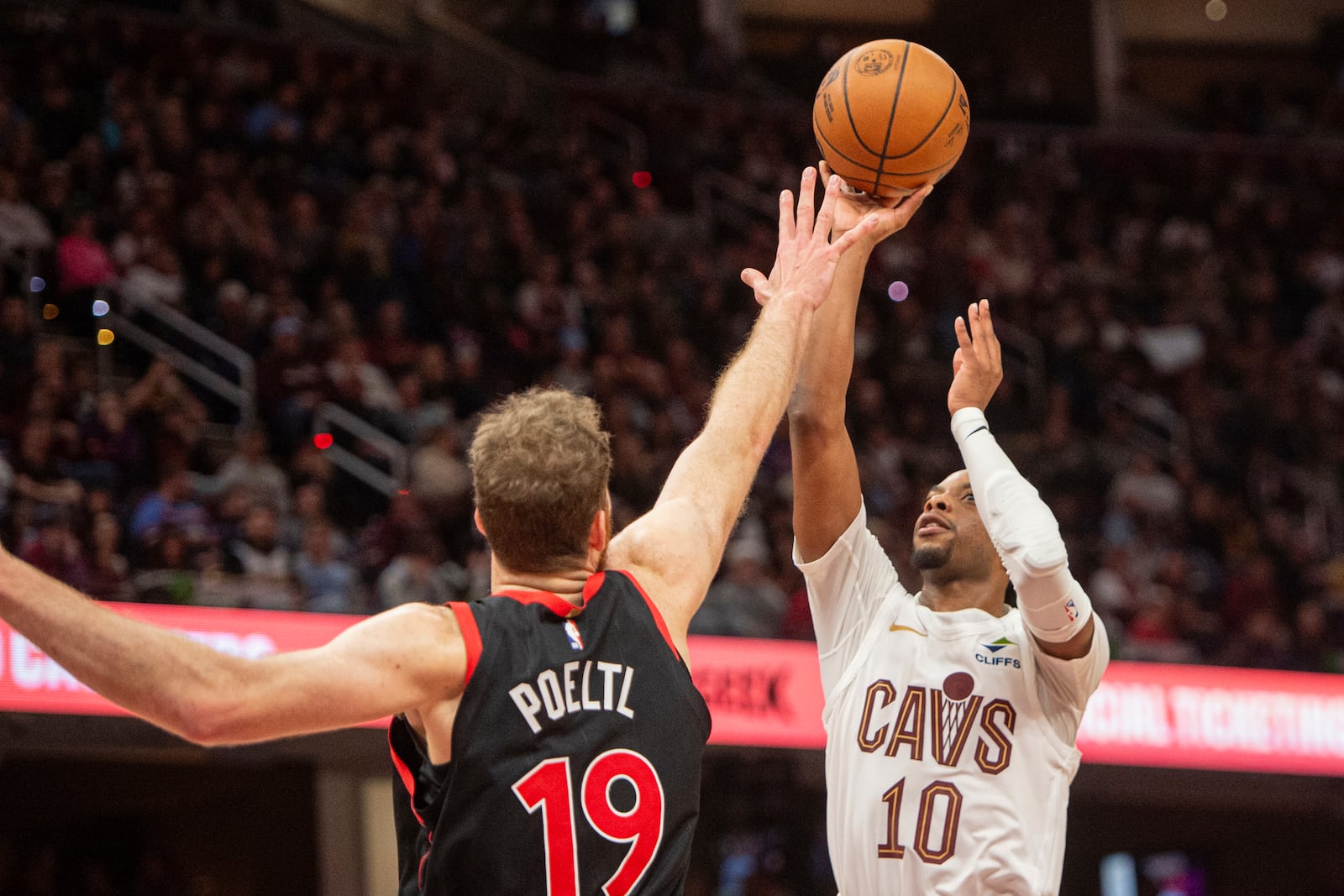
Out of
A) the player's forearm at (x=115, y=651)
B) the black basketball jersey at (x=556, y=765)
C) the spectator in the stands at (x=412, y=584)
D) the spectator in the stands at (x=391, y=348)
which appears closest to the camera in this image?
the player's forearm at (x=115, y=651)

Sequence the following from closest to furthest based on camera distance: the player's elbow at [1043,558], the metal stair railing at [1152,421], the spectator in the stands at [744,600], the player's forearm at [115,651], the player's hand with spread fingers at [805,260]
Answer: the player's forearm at [115,651], the player's hand with spread fingers at [805,260], the player's elbow at [1043,558], the spectator in the stands at [744,600], the metal stair railing at [1152,421]

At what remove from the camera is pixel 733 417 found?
283 centimetres

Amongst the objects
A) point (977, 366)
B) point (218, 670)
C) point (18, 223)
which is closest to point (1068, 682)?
point (977, 366)

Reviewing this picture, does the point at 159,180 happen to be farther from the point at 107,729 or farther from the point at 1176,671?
the point at 1176,671

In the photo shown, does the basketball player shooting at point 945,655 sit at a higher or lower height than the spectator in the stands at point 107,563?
lower

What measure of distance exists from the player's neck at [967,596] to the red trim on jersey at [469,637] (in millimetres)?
2170

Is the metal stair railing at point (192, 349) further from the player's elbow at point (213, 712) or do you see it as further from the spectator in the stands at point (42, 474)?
the player's elbow at point (213, 712)

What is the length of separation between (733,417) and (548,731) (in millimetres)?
736

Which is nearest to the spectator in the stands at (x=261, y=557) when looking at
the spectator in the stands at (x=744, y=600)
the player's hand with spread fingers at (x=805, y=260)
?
the spectator in the stands at (x=744, y=600)

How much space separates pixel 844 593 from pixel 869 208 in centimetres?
103

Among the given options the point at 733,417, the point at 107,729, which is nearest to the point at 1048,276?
the point at 107,729

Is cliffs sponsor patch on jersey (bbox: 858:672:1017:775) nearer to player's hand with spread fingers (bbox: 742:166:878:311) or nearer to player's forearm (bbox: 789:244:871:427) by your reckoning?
player's forearm (bbox: 789:244:871:427)

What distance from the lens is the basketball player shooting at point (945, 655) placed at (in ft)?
12.3

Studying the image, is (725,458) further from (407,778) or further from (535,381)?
(535,381)
